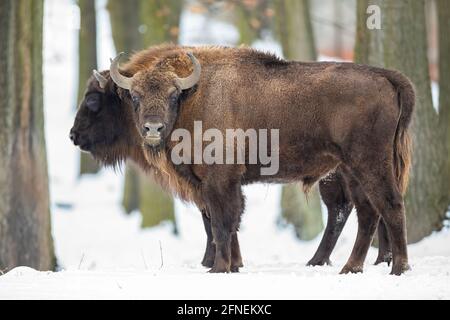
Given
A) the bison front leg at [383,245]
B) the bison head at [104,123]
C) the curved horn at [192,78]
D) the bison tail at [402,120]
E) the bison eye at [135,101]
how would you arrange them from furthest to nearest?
the bison head at [104,123], the bison front leg at [383,245], the bison eye at [135,101], the curved horn at [192,78], the bison tail at [402,120]

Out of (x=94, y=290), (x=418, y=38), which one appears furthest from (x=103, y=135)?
(x=418, y=38)

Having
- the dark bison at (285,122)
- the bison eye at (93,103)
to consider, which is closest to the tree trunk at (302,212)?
the bison eye at (93,103)

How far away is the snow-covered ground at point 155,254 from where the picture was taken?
26.2ft

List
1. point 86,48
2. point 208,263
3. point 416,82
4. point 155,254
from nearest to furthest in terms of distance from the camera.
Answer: point 208,263 < point 416,82 < point 155,254 < point 86,48

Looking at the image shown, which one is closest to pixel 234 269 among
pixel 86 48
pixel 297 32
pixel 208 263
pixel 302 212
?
pixel 208 263

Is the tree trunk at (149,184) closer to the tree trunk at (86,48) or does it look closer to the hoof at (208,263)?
the tree trunk at (86,48)

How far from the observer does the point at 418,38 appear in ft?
41.8

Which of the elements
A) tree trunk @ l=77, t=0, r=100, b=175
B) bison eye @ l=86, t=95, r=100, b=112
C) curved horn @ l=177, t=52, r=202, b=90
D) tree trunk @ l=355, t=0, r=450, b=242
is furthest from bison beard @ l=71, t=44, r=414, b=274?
tree trunk @ l=77, t=0, r=100, b=175

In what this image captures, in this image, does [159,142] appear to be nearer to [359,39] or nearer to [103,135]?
[103,135]

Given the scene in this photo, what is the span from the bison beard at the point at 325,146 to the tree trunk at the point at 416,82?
240 cm

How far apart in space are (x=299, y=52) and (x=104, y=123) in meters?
6.10

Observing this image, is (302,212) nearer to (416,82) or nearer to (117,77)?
(416,82)

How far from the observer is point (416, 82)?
1271 cm

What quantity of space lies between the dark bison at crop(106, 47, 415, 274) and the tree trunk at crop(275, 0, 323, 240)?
6507mm
